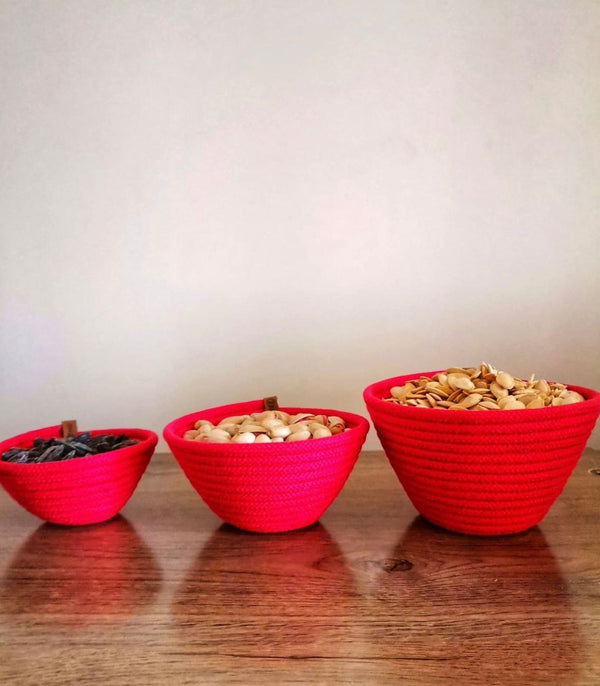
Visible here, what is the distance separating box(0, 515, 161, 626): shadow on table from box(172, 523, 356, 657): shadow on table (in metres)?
0.05

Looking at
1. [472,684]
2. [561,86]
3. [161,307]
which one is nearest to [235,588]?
[472,684]

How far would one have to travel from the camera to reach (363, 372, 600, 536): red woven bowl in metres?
0.69

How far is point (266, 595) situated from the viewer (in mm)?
629

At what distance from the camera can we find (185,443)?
752mm

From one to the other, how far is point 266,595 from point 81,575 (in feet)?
0.68


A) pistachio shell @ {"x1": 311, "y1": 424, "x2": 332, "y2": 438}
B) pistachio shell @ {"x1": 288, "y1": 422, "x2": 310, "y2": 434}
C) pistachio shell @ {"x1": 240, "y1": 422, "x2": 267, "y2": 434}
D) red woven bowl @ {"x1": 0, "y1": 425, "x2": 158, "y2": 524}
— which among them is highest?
pistachio shell @ {"x1": 240, "y1": 422, "x2": 267, "y2": 434}

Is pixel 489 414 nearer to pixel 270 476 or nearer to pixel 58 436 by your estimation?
pixel 270 476

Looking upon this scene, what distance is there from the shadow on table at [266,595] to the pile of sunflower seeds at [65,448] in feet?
0.63

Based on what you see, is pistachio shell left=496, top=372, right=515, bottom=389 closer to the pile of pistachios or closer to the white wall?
the pile of pistachios

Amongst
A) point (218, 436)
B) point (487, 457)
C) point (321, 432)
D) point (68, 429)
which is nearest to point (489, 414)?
point (487, 457)

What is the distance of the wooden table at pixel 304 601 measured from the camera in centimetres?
51

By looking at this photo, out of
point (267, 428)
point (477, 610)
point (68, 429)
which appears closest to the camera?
point (477, 610)

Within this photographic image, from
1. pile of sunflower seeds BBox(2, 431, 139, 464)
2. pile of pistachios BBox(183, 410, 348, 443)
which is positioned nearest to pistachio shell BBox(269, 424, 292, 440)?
pile of pistachios BBox(183, 410, 348, 443)

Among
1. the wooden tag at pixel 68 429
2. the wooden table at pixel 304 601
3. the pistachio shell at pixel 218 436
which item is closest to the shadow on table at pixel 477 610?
the wooden table at pixel 304 601
